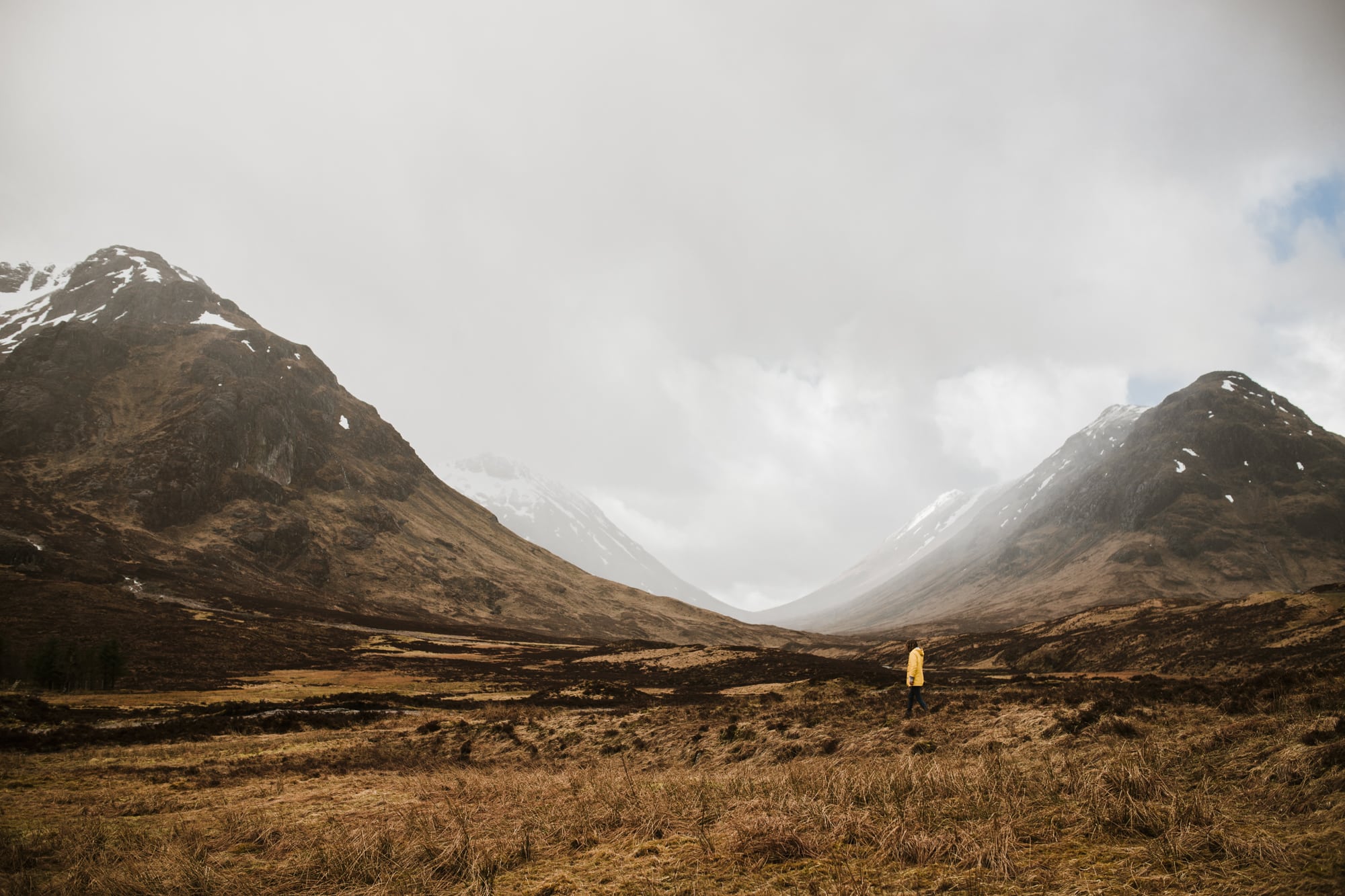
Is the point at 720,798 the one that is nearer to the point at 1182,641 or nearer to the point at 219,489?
the point at 1182,641

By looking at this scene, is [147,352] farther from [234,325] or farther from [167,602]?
[167,602]

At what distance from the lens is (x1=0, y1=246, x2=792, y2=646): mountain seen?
102812 mm

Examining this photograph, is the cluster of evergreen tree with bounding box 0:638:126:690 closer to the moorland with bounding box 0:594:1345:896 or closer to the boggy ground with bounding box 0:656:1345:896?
the moorland with bounding box 0:594:1345:896

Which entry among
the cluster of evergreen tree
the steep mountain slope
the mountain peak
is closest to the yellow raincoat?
the steep mountain slope

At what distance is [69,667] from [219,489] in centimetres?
11260

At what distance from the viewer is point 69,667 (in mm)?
38438

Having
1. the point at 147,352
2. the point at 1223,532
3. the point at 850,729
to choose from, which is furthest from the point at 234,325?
the point at 1223,532

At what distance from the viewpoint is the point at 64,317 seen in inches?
6398

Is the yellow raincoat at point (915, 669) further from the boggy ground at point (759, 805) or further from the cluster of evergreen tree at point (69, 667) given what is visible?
the cluster of evergreen tree at point (69, 667)

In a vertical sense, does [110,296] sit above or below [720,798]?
above

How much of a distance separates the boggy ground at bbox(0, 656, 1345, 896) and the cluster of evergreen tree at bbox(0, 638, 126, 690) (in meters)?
19.1

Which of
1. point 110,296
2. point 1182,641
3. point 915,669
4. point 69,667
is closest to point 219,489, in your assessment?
point 110,296

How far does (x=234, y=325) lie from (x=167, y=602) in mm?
131669

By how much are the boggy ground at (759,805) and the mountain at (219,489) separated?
76810 mm
